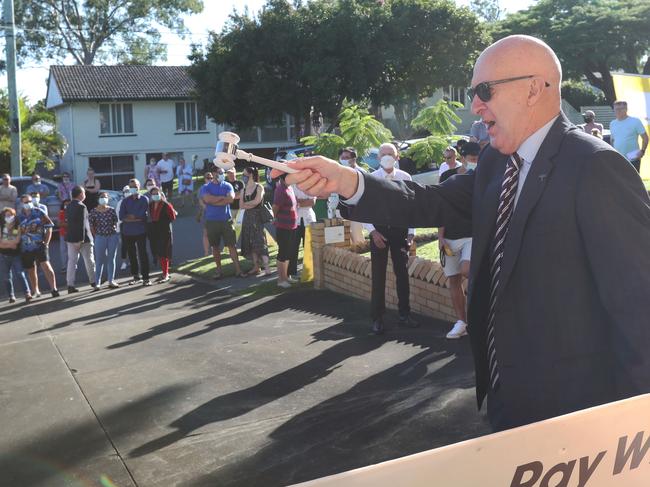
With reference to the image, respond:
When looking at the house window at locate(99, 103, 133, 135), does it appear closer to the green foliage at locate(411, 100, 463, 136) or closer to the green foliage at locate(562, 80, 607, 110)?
the green foliage at locate(562, 80, 607, 110)

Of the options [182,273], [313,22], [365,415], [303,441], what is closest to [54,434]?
[303,441]

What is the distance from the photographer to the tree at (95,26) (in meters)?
58.4

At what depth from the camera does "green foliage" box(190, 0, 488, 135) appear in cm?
3650

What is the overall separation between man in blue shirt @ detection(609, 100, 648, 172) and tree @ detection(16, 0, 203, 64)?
53737 mm

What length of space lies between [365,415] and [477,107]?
372 centimetres

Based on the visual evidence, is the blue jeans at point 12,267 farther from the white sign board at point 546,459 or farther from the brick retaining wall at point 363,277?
the white sign board at point 546,459

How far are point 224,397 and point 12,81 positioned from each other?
18964 millimetres

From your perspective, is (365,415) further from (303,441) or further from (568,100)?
(568,100)

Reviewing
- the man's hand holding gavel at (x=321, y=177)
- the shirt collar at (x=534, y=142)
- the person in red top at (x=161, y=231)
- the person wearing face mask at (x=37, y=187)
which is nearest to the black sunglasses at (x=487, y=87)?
the shirt collar at (x=534, y=142)

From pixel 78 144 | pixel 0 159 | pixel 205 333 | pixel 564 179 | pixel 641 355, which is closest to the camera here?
pixel 641 355

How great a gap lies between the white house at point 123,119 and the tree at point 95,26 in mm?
14452

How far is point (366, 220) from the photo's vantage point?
108 inches

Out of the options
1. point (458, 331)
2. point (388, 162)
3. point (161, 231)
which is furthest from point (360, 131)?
point (458, 331)

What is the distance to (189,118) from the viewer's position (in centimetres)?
4597
